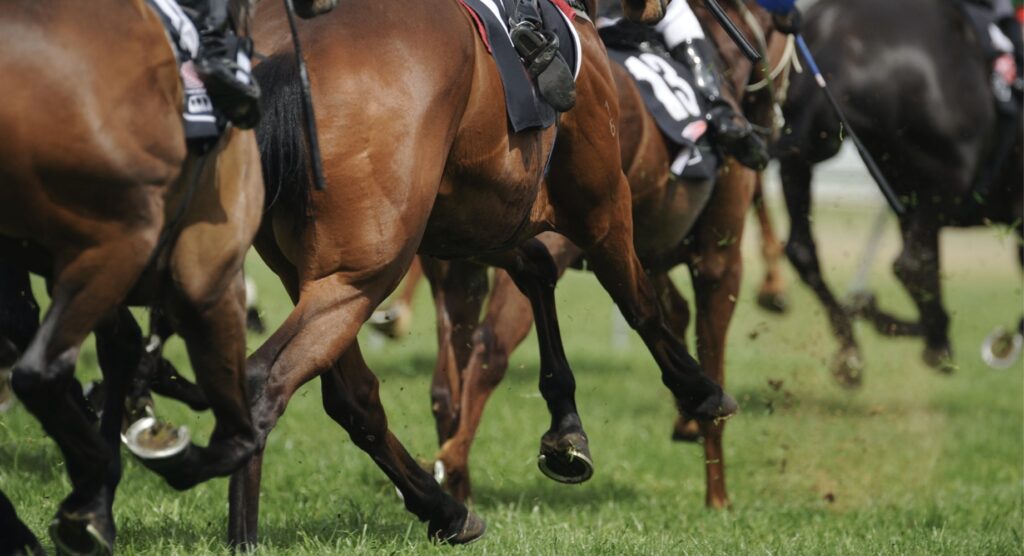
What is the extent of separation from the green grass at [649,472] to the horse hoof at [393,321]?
31 cm

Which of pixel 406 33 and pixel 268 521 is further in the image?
pixel 268 521

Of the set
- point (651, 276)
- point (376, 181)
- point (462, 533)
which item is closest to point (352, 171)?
point (376, 181)

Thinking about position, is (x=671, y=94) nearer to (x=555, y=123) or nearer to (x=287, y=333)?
(x=555, y=123)

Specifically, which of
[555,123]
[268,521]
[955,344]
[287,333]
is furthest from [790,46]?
[955,344]

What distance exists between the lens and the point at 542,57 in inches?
173

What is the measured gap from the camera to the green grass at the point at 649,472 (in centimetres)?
500

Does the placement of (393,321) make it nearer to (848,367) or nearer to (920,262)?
(848,367)

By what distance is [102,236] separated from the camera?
3.10 meters

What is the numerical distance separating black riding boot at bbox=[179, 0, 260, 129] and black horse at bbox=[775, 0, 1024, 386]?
17.0 ft

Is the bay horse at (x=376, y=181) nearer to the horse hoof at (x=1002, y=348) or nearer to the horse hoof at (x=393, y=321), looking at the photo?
the horse hoof at (x=393, y=321)

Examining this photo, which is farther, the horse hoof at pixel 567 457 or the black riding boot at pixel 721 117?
the black riding boot at pixel 721 117

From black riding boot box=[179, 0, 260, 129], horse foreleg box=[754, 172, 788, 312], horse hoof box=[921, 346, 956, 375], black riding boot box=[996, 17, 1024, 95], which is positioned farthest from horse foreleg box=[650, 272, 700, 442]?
black riding boot box=[179, 0, 260, 129]

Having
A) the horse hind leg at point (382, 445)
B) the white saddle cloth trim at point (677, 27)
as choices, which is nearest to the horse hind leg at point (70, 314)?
the horse hind leg at point (382, 445)

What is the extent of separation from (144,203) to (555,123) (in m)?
1.75
